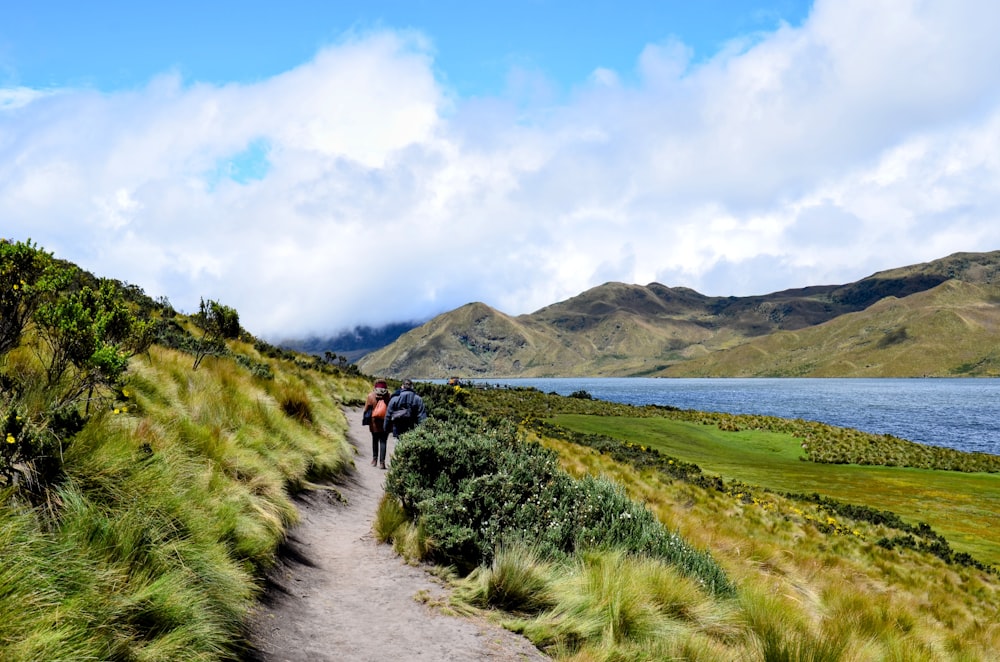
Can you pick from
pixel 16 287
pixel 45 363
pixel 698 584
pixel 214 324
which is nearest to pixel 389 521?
pixel 698 584

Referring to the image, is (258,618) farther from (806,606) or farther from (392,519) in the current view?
(806,606)

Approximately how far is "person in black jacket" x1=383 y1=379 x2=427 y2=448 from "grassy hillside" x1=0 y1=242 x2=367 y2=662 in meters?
4.51

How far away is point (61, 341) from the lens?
6.52 metres

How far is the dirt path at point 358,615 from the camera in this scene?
15.3ft

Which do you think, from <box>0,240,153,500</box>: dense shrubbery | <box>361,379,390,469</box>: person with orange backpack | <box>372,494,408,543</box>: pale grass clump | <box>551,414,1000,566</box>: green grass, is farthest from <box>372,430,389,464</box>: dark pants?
<box>551,414,1000,566</box>: green grass

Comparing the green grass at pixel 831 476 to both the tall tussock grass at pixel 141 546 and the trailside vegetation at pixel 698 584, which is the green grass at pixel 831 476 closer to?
the trailside vegetation at pixel 698 584

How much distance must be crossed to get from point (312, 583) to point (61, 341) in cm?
446

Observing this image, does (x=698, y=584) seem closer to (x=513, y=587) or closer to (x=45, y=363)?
(x=513, y=587)

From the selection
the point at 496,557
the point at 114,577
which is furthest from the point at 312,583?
the point at 114,577

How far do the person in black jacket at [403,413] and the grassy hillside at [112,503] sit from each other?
451cm

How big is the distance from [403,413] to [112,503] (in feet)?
31.4

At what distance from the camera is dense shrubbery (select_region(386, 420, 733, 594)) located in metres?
7.02

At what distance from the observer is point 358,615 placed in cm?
555

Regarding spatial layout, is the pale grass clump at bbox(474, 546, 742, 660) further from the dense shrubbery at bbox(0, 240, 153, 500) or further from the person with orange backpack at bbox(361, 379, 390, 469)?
the person with orange backpack at bbox(361, 379, 390, 469)
